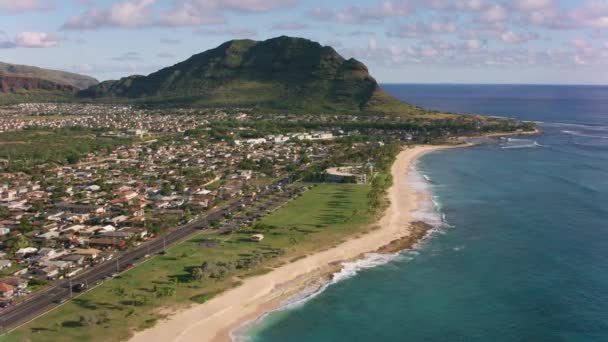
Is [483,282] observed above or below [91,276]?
below

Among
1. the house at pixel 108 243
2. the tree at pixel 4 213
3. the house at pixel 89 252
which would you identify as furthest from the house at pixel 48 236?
the tree at pixel 4 213

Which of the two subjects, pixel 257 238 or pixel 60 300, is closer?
pixel 60 300

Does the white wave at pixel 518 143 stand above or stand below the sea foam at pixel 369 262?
above

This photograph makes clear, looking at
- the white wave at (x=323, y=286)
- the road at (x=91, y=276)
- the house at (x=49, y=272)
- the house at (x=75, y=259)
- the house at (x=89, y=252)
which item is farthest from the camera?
the house at (x=89, y=252)

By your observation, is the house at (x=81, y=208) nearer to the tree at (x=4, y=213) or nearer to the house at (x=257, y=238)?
the tree at (x=4, y=213)

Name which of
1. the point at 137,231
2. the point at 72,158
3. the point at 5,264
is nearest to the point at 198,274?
the point at 137,231

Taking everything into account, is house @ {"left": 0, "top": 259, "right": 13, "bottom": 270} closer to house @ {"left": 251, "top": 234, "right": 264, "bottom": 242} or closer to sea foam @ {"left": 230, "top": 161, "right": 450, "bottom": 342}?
house @ {"left": 251, "top": 234, "right": 264, "bottom": 242}

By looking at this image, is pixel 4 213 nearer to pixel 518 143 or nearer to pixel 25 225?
pixel 25 225

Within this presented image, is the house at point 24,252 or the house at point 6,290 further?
the house at point 24,252
